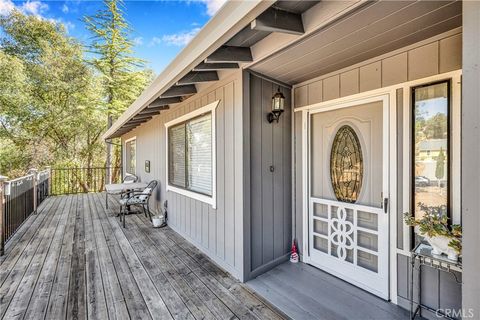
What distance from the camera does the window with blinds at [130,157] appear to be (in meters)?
8.48

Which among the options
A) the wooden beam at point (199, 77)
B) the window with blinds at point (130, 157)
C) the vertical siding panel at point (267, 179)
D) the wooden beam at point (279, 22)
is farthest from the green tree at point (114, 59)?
the wooden beam at point (279, 22)

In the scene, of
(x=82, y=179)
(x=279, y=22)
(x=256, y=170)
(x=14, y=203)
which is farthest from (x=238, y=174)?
(x=82, y=179)

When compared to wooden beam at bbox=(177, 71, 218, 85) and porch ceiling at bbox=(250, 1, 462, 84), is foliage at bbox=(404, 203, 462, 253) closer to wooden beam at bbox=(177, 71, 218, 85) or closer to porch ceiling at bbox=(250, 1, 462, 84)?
porch ceiling at bbox=(250, 1, 462, 84)

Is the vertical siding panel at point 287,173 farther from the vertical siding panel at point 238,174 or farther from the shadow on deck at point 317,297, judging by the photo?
the vertical siding panel at point 238,174

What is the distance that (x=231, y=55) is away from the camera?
2.29m

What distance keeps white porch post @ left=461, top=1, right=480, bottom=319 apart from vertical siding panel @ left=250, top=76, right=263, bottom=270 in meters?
1.82

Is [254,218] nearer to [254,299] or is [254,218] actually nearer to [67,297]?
[254,299]

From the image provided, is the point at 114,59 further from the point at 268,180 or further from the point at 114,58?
the point at 268,180

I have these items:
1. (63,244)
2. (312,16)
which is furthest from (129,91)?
(312,16)

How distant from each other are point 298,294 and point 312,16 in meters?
2.46

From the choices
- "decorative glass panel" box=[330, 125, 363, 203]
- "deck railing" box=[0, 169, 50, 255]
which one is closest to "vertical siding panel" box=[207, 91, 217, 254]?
"decorative glass panel" box=[330, 125, 363, 203]

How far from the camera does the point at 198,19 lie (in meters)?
10.4

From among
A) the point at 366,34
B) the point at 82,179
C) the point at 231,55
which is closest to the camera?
the point at 366,34

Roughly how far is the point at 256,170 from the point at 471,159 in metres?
1.87
